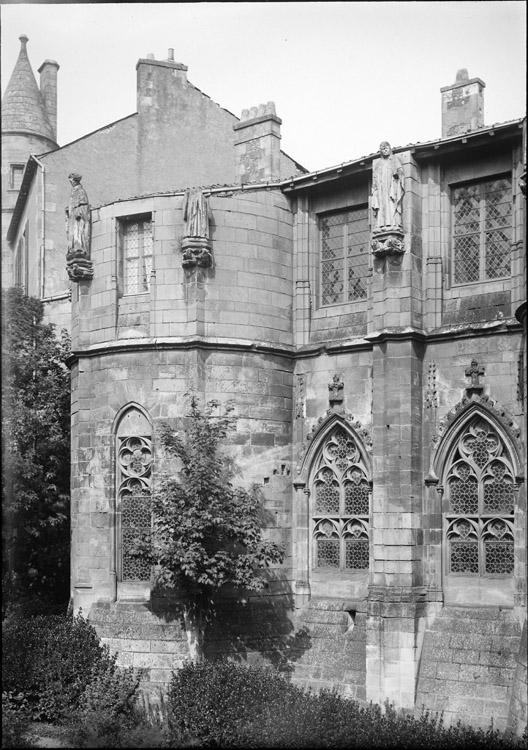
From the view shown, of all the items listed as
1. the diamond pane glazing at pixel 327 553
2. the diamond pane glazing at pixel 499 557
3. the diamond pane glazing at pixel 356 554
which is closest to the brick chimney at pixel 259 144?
the diamond pane glazing at pixel 327 553

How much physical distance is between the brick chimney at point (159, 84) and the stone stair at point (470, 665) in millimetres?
17700

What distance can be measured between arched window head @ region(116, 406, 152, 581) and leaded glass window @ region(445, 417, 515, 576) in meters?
5.75

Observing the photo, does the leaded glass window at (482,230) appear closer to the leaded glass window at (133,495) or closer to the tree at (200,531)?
the tree at (200,531)

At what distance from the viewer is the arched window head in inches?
819

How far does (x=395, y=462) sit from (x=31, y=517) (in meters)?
9.64

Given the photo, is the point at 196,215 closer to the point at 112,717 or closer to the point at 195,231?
the point at 195,231

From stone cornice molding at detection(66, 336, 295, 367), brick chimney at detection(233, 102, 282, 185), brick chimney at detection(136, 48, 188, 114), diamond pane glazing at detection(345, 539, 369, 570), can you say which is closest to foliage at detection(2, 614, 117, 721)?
diamond pane glazing at detection(345, 539, 369, 570)

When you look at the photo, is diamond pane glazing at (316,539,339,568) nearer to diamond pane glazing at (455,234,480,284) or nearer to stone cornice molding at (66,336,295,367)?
stone cornice molding at (66,336,295,367)

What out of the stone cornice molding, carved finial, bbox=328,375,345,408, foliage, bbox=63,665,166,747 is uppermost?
the stone cornice molding

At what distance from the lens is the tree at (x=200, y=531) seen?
62.7ft

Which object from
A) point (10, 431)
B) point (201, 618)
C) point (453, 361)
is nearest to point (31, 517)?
point (10, 431)

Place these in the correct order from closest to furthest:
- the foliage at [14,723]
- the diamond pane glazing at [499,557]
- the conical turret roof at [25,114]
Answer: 1. the foliage at [14,723]
2. the diamond pane glazing at [499,557]
3. the conical turret roof at [25,114]

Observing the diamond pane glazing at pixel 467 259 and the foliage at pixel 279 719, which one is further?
the diamond pane glazing at pixel 467 259

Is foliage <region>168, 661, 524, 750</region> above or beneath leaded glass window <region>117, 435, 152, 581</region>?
beneath
